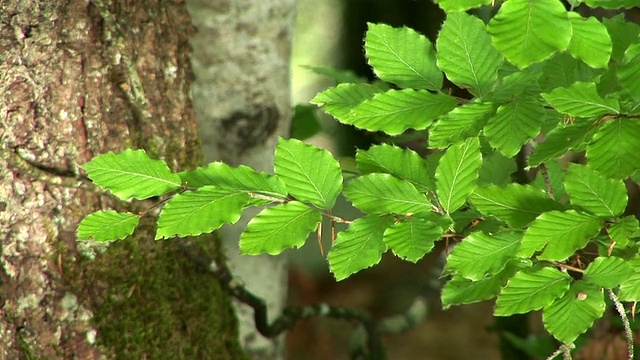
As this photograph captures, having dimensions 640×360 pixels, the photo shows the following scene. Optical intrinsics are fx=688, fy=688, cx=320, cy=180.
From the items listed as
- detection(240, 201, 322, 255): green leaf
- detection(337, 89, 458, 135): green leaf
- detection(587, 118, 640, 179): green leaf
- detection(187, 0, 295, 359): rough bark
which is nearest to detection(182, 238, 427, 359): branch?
detection(187, 0, 295, 359): rough bark

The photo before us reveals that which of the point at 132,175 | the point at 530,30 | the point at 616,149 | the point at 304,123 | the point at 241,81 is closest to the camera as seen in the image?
the point at 530,30

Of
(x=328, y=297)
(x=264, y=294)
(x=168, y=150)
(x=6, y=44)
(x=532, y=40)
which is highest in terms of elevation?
(x=532, y=40)

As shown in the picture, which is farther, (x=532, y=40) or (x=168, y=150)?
(x=168, y=150)

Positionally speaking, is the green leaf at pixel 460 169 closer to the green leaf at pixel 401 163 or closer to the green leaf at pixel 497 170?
the green leaf at pixel 401 163

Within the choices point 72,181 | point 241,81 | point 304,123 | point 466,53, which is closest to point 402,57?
point 466,53

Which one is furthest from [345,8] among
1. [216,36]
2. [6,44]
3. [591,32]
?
[591,32]

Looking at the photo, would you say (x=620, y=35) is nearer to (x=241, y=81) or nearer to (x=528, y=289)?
(x=528, y=289)

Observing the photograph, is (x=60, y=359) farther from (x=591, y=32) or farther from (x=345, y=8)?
(x=345, y=8)
